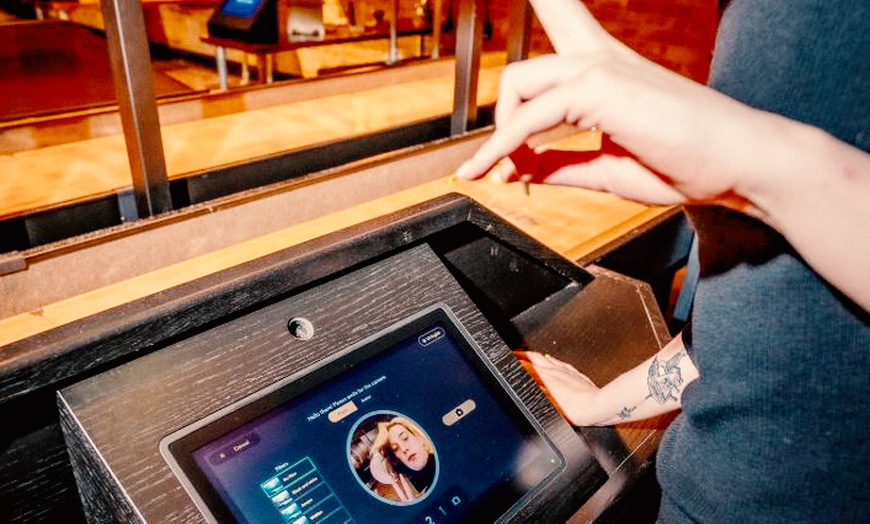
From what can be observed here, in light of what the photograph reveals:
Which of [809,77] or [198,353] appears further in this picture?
[198,353]

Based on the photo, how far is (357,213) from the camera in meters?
1.42

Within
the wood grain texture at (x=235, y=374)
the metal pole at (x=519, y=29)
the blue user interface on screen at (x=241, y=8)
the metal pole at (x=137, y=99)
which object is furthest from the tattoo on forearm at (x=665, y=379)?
the blue user interface on screen at (x=241, y=8)

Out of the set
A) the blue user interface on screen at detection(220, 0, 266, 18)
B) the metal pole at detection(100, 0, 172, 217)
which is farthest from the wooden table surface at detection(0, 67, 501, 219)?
the blue user interface on screen at detection(220, 0, 266, 18)

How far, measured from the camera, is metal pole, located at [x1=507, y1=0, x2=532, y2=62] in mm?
2201

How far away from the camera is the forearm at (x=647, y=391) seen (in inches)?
36.9

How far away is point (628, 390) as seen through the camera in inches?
39.0

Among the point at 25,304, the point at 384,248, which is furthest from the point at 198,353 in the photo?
the point at 25,304

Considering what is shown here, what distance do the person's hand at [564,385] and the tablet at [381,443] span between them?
167mm

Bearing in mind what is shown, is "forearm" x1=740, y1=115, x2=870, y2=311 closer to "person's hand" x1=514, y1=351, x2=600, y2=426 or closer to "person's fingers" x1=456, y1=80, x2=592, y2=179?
"person's fingers" x1=456, y1=80, x2=592, y2=179

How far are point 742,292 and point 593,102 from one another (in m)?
0.27

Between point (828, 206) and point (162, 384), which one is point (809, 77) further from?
point (162, 384)

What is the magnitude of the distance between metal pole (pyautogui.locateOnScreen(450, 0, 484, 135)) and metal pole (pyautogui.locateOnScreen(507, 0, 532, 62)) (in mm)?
234

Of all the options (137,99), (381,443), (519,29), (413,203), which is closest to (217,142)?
(137,99)

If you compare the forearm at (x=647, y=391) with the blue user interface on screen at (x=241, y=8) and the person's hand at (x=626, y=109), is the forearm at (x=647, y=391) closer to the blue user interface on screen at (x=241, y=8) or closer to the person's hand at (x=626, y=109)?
the person's hand at (x=626, y=109)
